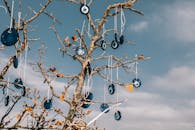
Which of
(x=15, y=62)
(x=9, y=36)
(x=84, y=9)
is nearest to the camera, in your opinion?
(x=9, y=36)

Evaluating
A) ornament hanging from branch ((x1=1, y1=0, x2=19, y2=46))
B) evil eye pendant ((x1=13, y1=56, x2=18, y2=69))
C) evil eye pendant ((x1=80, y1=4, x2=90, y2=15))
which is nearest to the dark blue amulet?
ornament hanging from branch ((x1=1, y1=0, x2=19, y2=46))

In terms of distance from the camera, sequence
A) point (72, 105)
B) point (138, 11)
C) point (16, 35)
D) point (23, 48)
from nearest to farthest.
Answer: point (16, 35)
point (23, 48)
point (72, 105)
point (138, 11)

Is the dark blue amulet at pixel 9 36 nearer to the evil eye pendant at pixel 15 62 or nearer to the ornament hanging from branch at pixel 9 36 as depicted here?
the ornament hanging from branch at pixel 9 36

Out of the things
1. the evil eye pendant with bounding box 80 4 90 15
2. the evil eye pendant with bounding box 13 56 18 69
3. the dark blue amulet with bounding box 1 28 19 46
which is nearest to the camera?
the dark blue amulet with bounding box 1 28 19 46

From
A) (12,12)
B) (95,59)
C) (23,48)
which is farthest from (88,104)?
(12,12)

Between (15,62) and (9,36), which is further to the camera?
(15,62)

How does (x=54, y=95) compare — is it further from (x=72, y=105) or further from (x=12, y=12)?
(x=12, y=12)

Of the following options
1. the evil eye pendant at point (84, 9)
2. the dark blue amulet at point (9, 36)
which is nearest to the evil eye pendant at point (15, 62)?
the dark blue amulet at point (9, 36)

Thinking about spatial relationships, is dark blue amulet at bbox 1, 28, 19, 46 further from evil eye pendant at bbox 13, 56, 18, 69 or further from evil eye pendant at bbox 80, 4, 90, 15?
evil eye pendant at bbox 80, 4, 90, 15

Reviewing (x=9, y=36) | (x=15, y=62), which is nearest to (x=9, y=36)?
(x=9, y=36)

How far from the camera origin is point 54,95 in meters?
10.4

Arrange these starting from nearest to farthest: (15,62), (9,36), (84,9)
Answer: (9,36) < (15,62) < (84,9)

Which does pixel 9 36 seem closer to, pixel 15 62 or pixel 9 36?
pixel 9 36

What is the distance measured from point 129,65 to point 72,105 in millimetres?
2333
